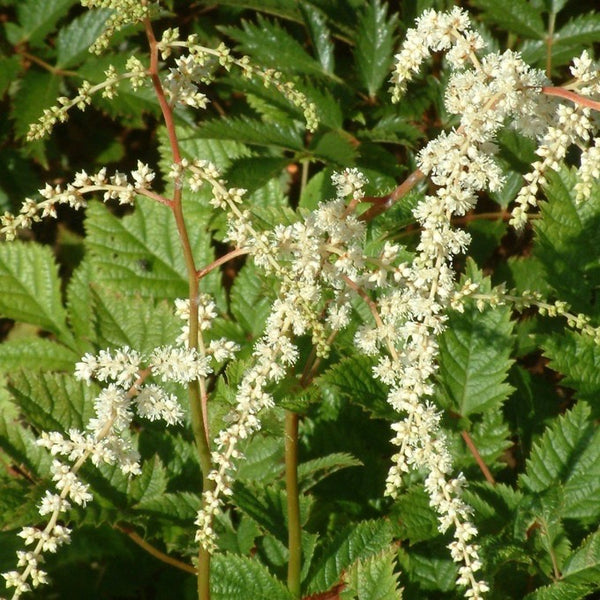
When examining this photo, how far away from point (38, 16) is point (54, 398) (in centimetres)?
181

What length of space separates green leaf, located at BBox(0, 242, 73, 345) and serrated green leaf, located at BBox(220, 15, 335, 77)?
3.88ft

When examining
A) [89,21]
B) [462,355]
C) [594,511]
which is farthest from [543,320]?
[89,21]

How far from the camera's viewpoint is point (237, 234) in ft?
6.54

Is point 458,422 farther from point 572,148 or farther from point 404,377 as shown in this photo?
point 572,148

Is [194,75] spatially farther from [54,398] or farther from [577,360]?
[577,360]

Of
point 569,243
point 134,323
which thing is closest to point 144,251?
point 134,323

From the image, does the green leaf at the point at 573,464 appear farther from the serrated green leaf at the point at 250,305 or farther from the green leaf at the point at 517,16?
the green leaf at the point at 517,16

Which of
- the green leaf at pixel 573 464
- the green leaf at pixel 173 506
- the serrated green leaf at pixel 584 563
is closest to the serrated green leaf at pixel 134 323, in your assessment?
the green leaf at pixel 173 506

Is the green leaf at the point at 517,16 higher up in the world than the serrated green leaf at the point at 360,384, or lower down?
higher up

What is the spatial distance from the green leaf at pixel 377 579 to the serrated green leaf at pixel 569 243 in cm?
114

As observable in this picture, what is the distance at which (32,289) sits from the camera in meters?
3.48

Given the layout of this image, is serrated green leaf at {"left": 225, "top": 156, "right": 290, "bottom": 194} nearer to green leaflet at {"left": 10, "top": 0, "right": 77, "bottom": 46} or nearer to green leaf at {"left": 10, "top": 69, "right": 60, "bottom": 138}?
green leaf at {"left": 10, "top": 69, "right": 60, "bottom": 138}

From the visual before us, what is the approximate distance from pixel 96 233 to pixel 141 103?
577mm

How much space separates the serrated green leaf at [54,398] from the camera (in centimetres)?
275
